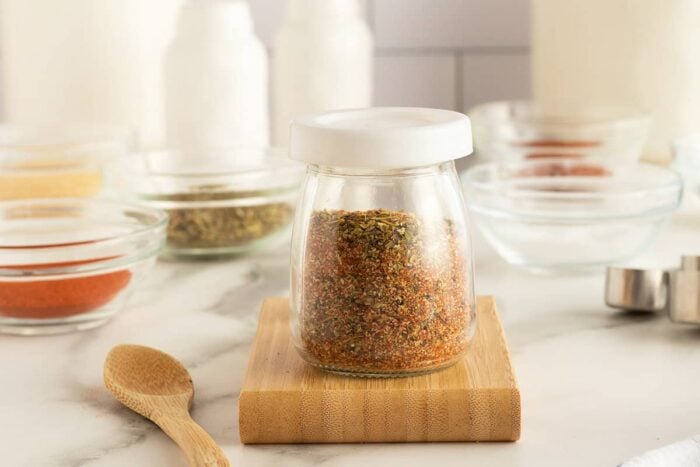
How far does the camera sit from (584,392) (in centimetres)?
74

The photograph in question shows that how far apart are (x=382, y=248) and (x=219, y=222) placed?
0.46m

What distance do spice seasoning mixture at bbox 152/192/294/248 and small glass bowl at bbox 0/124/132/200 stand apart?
12 centimetres

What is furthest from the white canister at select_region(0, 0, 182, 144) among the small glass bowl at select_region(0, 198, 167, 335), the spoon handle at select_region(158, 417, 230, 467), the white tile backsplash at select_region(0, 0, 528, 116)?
the spoon handle at select_region(158, 417, 230, 467)

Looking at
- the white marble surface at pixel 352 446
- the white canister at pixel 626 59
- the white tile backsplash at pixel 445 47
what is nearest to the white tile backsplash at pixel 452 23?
the white tile backsplash at pixel 445 47

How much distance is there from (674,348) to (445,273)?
0.79 ft

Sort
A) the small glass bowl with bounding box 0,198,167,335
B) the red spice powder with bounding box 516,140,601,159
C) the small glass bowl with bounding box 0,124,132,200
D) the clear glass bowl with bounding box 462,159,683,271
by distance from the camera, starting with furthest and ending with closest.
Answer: the red spice powder with bounding box 516,140,601,159
the small glass bowl with bounding box 0,124,132,200
the clear glass bowl with bounding box 462,159,683,271
the small glass bowl with bounding box 0,198,167,335

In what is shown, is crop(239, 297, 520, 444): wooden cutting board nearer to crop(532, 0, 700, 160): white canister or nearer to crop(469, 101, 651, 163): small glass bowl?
crop(469, 101, 651, 163): small glass bowl

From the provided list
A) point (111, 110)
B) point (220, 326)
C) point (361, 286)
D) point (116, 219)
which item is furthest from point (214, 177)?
point (361, 286)

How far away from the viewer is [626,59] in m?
1.32

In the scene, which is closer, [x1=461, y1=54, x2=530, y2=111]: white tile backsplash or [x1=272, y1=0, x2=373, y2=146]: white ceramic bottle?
[x1=272, y1=0, x2=373, y2=146]: white ceramic bottle

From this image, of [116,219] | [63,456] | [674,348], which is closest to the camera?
[63,456]

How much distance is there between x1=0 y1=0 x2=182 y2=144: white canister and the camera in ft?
4.37

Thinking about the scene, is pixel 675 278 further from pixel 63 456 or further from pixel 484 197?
pixel 63 456

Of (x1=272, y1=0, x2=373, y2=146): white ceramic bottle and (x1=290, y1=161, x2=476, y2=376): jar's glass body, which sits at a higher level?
(x1=272, y1=0, x2=373, y2=146): white ceramic bottle
